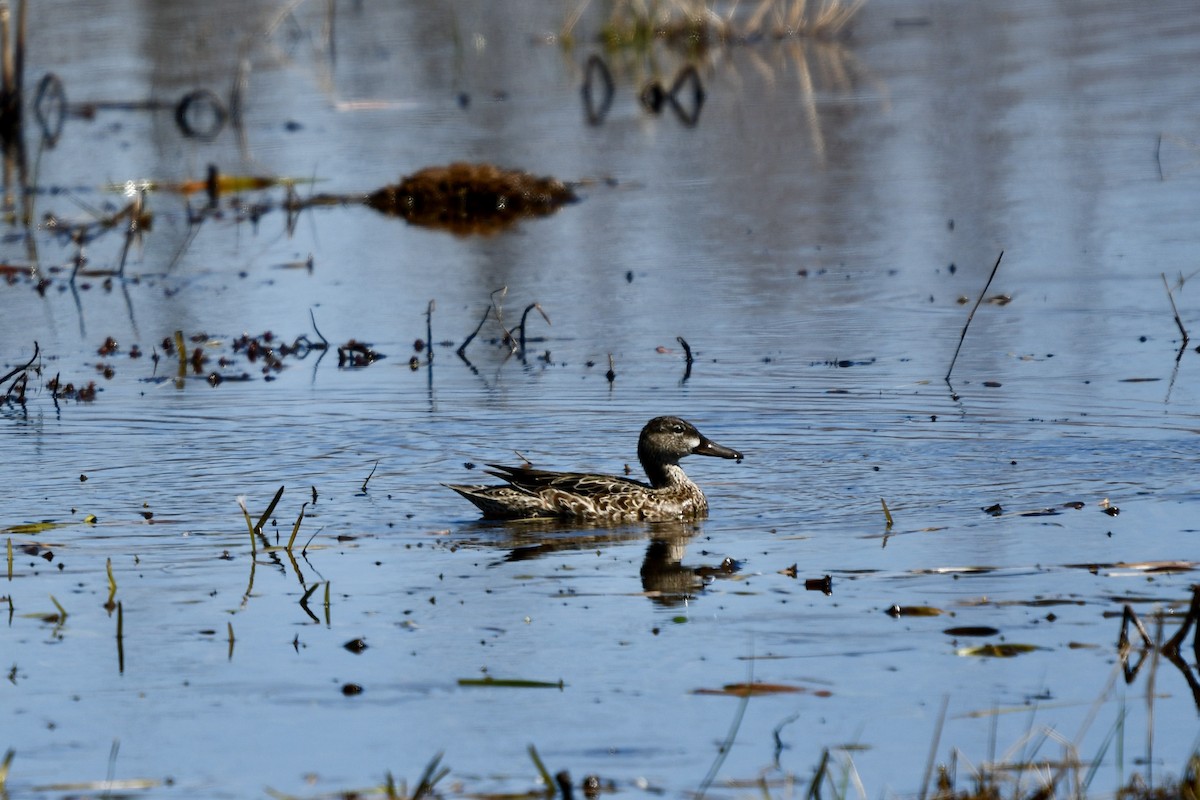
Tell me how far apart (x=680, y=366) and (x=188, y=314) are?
479cm

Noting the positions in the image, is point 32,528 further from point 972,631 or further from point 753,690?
point 972,631

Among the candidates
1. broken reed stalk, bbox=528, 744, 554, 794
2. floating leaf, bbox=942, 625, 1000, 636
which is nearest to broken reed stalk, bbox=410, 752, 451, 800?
broken reed stalk, bbox=528, 744, 554, 794

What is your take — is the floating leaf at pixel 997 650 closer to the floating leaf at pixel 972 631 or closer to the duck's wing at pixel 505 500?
the floating leaf at pixel 972 631

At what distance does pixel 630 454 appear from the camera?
1141 centimetres

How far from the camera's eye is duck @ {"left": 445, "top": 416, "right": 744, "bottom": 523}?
9938 millimetres

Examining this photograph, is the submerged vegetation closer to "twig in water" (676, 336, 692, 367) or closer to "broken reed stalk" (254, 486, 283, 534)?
"twig in water" (676, 336, 692, 367)

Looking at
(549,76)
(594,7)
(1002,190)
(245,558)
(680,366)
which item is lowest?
(245,558)

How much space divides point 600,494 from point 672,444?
0.67 metres

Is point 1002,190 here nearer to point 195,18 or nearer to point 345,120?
point 345,120

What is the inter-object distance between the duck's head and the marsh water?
35cm

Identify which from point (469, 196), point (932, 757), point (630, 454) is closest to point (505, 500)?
point (630, 454)

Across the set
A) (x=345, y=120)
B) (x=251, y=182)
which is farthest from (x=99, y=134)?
(x=251, y=182)

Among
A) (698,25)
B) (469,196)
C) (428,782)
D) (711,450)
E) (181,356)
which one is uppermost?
(698,25)

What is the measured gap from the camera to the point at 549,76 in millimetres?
31422
